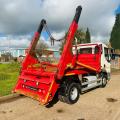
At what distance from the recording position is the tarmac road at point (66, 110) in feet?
24.5

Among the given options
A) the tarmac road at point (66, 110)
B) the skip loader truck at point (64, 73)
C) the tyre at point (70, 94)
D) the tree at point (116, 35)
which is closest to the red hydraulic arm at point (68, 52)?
the skip loader truck at point (64, 73)

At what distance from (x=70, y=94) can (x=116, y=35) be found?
60518 mm

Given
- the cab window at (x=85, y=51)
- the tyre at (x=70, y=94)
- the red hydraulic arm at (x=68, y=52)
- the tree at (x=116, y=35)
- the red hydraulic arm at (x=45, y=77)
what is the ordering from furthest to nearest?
the tree at (x=116, y=35) → the cab window at (x=85, y=51) → the tyre at (x=70, y=94) → the red hydraulic arm at (x=68, y=52) → the red hydraulic arm at (x=45, y=77)

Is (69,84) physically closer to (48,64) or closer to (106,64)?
(48,64)

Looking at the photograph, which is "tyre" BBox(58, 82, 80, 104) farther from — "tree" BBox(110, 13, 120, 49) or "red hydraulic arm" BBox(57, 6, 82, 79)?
"tree" BBox(110, 13, 120, 49)

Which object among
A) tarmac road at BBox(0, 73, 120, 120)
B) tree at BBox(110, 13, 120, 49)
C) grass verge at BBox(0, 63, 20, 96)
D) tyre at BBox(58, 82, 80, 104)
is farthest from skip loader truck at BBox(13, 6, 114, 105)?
tree at BBox(110, 13, 120, 49)

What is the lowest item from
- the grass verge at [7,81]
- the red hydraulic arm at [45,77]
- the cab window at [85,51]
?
the grass verge at [7,81]

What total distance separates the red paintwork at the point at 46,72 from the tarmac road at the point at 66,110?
0.42m

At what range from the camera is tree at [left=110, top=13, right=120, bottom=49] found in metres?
66.1

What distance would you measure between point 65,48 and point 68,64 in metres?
0.67

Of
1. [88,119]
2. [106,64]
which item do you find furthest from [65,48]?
[106,64]

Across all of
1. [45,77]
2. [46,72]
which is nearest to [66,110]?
[45,77]

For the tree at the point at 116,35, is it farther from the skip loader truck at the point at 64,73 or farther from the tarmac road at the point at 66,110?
the tarmac road at the point at 66,110

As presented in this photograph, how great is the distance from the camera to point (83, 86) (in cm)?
1054
